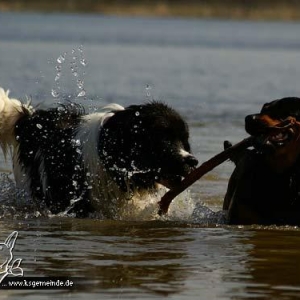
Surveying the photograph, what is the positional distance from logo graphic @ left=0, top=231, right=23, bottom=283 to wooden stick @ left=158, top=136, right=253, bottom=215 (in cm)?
138

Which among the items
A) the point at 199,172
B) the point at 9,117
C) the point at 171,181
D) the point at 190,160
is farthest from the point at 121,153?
the point at 9,117

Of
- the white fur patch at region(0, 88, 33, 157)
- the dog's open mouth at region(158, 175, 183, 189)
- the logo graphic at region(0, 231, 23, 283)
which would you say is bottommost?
the logo graphic at region(0, 231, 23, 283)

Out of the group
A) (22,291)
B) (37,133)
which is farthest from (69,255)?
(37,133)

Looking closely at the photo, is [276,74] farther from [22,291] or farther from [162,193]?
[22,291]

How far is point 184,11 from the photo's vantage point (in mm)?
62656

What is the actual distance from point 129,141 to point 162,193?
1.77 feet

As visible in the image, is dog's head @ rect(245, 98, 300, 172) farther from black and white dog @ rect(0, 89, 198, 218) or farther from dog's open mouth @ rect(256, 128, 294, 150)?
black and white dog @ rect(0, 89, 198, 218)

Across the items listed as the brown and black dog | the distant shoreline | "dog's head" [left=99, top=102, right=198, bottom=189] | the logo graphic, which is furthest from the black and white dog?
the distant shoreline

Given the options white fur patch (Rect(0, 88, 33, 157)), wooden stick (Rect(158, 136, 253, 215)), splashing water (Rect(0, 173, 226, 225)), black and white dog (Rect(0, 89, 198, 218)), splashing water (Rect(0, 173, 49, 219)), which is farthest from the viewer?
white fur patch (Rect(0, 88, 33, 157))

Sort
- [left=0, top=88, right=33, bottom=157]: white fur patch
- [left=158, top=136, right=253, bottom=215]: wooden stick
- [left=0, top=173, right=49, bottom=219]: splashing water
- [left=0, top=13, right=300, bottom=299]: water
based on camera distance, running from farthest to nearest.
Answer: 1. [left=0, top=88, right=33, bottom=157]: white fur patch
2. [left=0, top=173, right=49, bottom=219]: splashing water
3. [left=158, top=136, right=253, bottom=215]: wooden stick
4. [left=0, top=13, right=300, bottom=299]: water

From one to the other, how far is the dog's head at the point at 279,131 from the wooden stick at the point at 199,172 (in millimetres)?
233

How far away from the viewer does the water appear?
6359mm

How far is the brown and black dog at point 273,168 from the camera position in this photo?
809 centimetres

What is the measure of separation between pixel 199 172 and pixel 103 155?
31.5 inches
